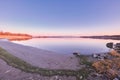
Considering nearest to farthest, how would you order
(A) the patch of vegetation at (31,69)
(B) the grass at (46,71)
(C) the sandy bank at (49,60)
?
(B) the grass at (46,71) → (A) the patch of vegetation at (31,69) → (C) the sandy bank at (49,60)

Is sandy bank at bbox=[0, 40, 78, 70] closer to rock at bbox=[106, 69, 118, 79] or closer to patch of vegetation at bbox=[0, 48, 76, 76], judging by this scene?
patch of vegetation at bbox=[0, 48, 76, 76]

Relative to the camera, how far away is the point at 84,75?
57.2 ft

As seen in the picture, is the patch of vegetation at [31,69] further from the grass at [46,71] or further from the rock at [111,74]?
the rock at [111,74]

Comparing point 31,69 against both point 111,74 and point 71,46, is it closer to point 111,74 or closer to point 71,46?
point 111,74


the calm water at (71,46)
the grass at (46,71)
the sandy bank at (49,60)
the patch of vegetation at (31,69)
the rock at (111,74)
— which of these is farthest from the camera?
the calm water at (71,46)

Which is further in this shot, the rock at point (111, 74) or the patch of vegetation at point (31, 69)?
the patch of vegetation at point (31, 69)

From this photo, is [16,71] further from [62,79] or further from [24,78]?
[62,79]

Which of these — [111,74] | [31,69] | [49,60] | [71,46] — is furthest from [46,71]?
[71,46]

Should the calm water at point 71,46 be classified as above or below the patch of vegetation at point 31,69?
below

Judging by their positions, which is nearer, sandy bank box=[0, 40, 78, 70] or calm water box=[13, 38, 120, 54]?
sandy bank box=[0, 40, 78, 70]

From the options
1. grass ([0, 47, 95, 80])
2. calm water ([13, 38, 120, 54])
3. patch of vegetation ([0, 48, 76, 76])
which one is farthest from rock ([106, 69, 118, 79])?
calm water ([13, 38, 120, 54])

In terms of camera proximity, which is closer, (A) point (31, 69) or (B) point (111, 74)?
(B) point (111, 74)

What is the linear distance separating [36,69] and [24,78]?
8.65 ft

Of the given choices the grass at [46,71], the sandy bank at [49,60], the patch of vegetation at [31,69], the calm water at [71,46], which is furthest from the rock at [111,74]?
the calm water at [71,46]
